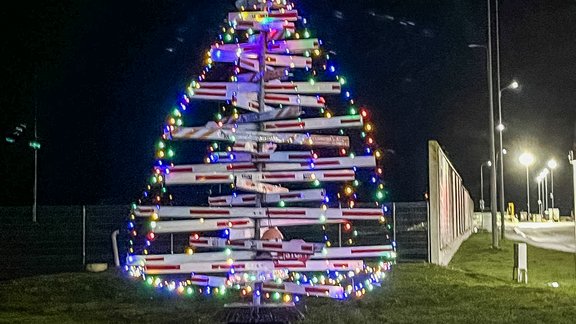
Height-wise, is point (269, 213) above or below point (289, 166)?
below

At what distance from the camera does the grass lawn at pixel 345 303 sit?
37.2 ft

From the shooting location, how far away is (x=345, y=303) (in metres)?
12.5

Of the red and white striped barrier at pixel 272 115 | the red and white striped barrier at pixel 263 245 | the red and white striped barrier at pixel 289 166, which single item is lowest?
the red and white striped barrier at pixel 263 245

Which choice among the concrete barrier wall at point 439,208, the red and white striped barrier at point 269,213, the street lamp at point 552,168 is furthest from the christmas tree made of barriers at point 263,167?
the street lamp at point 552,168

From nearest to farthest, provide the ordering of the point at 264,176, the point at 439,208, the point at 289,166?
the point at 264,176
the point at 289,166
the point at 439,208

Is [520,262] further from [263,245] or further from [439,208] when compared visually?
[263,245]

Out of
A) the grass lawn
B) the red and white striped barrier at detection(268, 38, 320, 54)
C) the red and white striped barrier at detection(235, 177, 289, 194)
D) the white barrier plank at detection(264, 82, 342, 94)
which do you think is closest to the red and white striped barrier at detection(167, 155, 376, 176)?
the red and white striped barrier at detection(235, 177, 289, 194)

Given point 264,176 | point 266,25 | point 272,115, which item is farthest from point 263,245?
point 266,25

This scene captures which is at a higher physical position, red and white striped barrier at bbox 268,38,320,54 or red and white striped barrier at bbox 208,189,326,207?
red and white striped barrier at bbox 268,38,320,54

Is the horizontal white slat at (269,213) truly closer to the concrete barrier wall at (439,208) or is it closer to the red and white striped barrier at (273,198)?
the red and white striped barrier at (273,198)

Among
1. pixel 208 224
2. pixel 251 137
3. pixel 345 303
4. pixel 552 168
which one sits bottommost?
pixel 345 303

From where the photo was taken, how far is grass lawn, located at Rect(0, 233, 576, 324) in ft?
37.2

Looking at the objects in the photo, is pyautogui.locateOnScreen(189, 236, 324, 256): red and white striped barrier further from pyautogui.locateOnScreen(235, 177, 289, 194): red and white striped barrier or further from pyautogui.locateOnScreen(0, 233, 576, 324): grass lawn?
pyautogui.locateOnScreen(0, 233, 576, 324): grass lawn

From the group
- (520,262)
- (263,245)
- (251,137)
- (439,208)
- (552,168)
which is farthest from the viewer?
(552,168)
